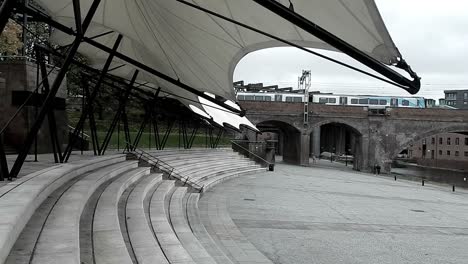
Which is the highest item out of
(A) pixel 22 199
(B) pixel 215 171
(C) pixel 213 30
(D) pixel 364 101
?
(D) pixel 364 101

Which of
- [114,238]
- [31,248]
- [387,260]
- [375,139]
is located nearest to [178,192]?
[387,260]

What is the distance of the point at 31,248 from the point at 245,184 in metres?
17.6

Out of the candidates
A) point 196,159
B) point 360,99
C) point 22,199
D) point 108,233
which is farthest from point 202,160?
point 360,99

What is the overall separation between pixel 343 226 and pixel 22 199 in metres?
9.09

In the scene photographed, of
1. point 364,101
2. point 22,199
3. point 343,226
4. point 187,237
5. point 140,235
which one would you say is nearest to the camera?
point 22,199

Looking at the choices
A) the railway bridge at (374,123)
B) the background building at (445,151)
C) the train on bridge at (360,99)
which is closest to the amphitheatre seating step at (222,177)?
the railway bridge at (374,123)

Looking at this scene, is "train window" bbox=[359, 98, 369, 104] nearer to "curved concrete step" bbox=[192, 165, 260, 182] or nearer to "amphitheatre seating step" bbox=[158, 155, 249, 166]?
"amphitheatre seating step" bbox=[158, 155, 249, 166]

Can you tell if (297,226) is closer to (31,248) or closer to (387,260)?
(387,260)

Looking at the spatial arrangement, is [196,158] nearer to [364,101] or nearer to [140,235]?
[140,235]

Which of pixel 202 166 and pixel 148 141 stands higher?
pixel 148 141

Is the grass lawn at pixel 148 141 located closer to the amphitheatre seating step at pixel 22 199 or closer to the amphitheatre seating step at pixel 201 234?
the amphitheatre seating step at pixel 201 234

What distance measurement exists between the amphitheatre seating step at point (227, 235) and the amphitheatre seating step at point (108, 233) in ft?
8.19

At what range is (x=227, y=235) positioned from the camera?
10250 mm

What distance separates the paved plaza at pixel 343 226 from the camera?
9367 millimetres
